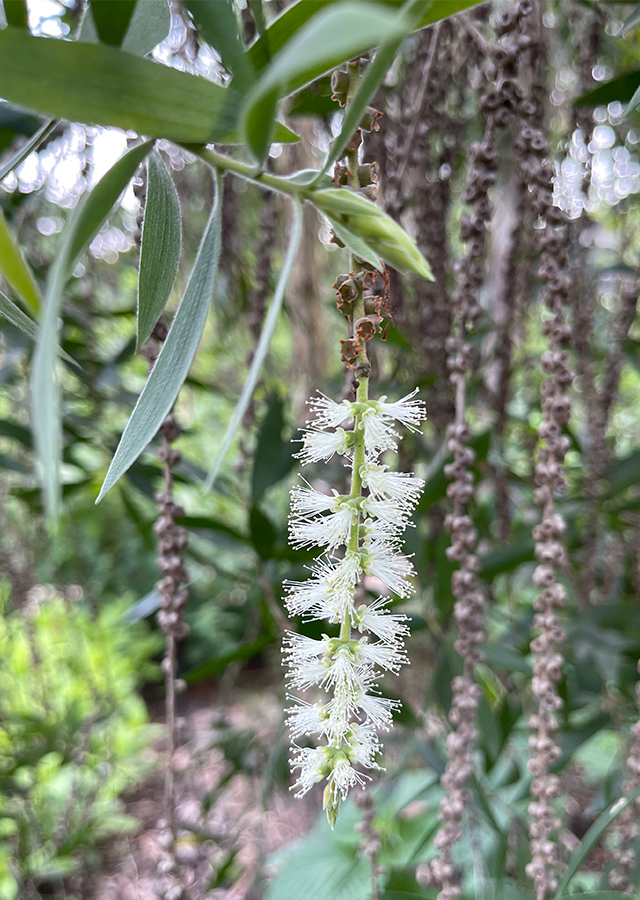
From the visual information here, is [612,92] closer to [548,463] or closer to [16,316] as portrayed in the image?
[548,463]

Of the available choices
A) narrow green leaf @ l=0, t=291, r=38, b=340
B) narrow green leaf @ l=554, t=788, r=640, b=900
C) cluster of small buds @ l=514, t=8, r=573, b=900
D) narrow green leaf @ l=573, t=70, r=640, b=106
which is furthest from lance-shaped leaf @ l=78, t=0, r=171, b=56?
narrow green leaf @ l=554, t=788, r=640, b=900

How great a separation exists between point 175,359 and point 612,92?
39 cm

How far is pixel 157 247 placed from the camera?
10.3 inches

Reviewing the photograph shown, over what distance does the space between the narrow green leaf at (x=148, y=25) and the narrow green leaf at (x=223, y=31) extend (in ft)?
0.08

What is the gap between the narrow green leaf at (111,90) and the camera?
171 mm

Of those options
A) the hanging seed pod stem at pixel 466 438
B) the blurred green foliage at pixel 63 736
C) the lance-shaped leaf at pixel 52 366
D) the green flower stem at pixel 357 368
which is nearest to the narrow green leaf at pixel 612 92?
the hanging seed pod stem at pixel 466 438

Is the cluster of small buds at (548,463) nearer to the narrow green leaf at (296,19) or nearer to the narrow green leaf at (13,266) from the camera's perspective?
the narrow green leaf at (296,19)

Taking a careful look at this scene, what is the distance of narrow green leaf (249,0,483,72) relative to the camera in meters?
0.20

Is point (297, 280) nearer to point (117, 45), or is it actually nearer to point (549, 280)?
point (549, 280)

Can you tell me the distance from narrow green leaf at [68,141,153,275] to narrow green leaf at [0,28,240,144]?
2 cm

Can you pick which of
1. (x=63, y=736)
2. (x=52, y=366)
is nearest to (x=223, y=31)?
(x=52, y=366)

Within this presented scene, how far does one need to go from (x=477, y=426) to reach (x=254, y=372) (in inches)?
41.6

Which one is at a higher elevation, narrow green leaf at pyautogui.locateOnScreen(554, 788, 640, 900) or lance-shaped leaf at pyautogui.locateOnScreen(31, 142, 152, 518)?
lance-shaped leaf at pyautogui.locateOnScreen(31, 142, 152, 518)

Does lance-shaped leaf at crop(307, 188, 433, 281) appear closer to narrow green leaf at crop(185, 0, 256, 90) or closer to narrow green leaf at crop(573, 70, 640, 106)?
narrow green leaf at crop(185, 0, 256, 90)
